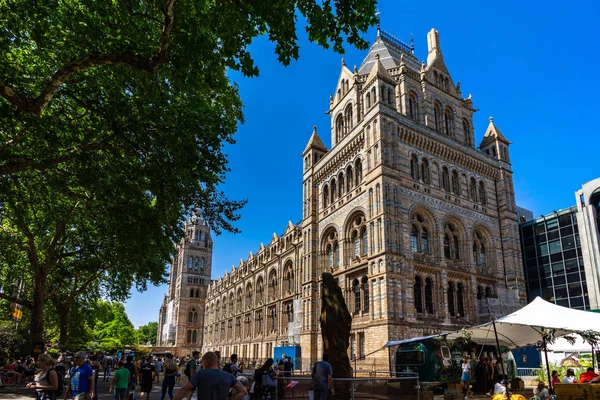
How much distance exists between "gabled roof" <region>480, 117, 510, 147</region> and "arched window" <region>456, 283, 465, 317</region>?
14.5 meters

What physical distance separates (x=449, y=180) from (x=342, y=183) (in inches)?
321

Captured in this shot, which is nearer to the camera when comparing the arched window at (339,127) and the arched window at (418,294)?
the arched window at (418,294)

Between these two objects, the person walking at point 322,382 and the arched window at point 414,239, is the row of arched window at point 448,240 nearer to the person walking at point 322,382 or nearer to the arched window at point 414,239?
the arched window at point 414,239

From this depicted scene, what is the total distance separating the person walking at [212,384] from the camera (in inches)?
221

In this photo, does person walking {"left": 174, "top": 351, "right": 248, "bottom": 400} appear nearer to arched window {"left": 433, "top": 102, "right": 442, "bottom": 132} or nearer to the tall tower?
arched window {"left": 433, "top": 102, "right": 442, "bottom": 132}

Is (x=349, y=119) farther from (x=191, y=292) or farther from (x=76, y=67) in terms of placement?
(x=191, y=292)

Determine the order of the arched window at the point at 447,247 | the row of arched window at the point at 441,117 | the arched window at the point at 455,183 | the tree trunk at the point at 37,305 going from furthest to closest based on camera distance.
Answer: the row of arched window at the point at 441,117, the arched window at the point at 455,183, the arched window at the point at 447,247, the tree trunk at the point at 37,305

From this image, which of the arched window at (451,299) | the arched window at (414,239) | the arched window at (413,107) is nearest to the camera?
the arched window at (414,239)

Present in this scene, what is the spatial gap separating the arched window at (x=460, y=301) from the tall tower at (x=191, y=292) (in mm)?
56625

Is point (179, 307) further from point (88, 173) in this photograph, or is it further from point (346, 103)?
point (88, 173)

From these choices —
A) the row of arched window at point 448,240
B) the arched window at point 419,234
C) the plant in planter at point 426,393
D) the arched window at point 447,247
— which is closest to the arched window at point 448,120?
the row of arched window at point 448,240

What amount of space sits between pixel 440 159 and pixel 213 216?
21.1 m

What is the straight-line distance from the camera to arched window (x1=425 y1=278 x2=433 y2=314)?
1106 inches

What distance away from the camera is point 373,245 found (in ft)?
90.7
